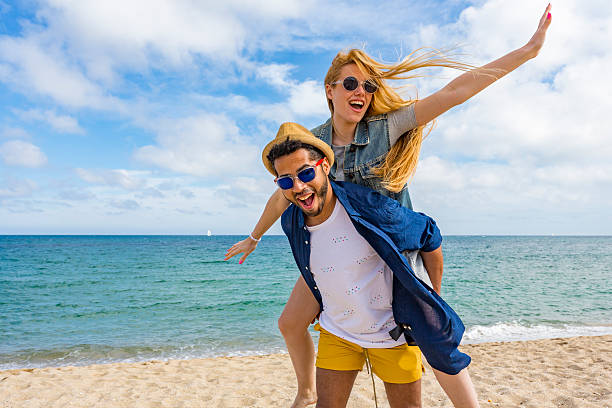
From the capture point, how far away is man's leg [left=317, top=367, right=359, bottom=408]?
2525mm

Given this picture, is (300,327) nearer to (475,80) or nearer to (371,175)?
(371,175)

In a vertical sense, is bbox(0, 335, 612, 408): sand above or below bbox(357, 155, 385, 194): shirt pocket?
below

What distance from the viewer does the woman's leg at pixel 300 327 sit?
2.81 meters

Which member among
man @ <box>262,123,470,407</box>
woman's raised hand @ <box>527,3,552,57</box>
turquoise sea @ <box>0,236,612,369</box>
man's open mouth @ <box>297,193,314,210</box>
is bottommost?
turquoise sea @ <box>0,236,612,369</box>

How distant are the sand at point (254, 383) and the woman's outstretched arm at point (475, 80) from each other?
3.97 meters

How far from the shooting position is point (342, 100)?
2480mm

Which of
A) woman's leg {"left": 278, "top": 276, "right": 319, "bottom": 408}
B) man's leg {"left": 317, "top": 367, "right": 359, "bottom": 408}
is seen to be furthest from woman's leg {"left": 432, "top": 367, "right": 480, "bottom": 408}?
woman's leg {"left": 278, "top": 276, "right": 319, "bottom": 408}

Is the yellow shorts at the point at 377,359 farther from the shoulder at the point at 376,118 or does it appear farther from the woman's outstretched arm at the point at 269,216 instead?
the shoulder at the point at 376,118

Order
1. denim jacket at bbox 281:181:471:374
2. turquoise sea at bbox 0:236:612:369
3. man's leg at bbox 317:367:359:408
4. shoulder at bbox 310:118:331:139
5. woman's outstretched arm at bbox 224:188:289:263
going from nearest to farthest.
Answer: denim jacket at bbox 281:181:471:374
man's leg at bbox 317:367:359:408
shoulder at bbox 310:118:331:139
woman's outstretched arm at bbox 224:188:289:263
turquoise sea at bbox 0:236:612:369

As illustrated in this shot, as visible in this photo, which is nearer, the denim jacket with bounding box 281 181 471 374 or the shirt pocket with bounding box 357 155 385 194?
the denim jacket with bounding box 281 181 471 374

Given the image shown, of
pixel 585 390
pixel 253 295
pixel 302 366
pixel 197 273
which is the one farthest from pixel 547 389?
pixel 197 273

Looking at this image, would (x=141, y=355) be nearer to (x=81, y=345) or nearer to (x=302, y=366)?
(x=81, y=345)

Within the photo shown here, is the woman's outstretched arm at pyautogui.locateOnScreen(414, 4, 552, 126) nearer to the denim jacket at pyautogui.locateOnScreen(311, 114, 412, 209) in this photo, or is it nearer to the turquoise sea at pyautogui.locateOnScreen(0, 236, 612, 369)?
the denim jacket at pyautogui.locateOnScreen(311, 114, 412, 209)

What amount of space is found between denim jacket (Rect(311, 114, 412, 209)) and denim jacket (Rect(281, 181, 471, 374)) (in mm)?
156
